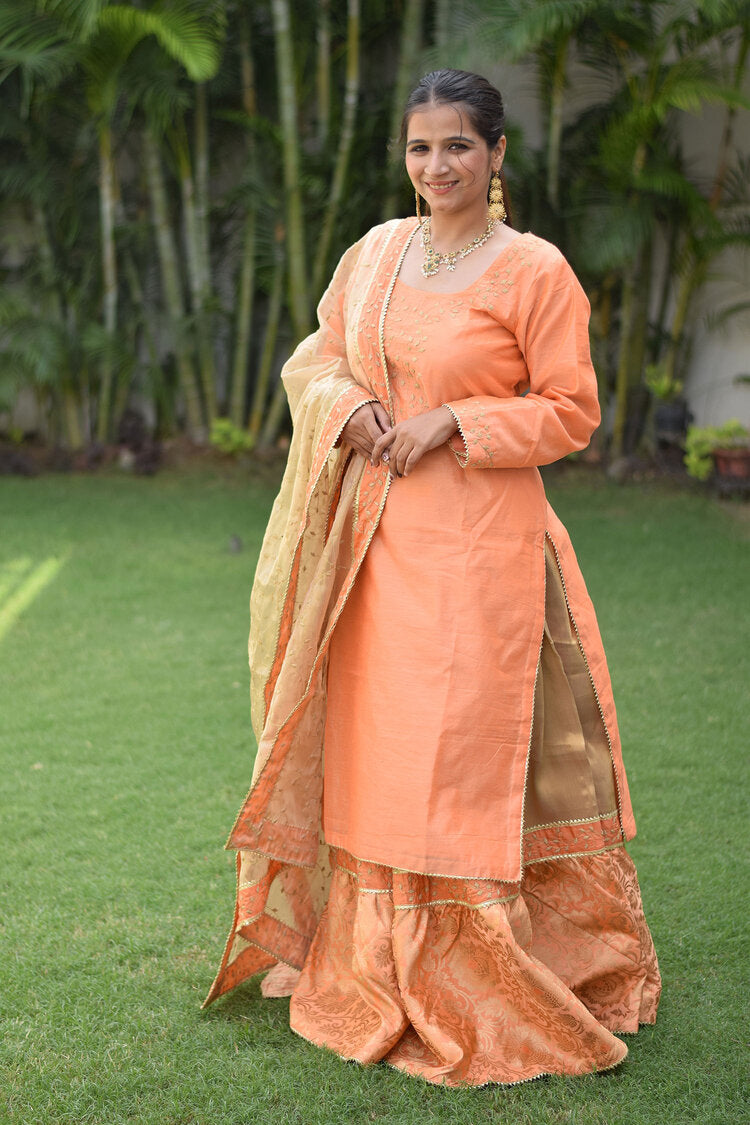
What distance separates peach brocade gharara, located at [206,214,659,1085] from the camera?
2.12m

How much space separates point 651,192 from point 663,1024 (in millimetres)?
5874

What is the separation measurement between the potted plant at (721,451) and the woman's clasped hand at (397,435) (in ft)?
17.5

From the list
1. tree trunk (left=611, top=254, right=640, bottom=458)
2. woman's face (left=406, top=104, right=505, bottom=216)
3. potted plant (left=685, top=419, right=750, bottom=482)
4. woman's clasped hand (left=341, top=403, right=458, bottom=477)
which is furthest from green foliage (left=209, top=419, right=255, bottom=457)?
woman's face (left=406, top=104, right=505, bottom=216)

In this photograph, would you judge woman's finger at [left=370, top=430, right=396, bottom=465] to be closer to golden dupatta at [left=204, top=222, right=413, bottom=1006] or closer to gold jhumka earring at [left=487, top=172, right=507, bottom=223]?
golden dupatta at [left=204, top=222, right=413, bottom=1006]

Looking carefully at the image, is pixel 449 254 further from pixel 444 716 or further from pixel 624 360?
pixel 624 360

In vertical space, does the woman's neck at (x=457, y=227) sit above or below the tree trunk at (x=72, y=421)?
above

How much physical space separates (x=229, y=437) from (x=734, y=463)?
3.26m

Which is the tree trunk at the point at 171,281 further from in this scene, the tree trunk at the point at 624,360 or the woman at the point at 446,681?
the woman at the point at 446,681

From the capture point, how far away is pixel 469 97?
80.4 inches

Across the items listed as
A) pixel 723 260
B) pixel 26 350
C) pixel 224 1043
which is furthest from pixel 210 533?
pixel 224 1043

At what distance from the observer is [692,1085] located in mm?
2182

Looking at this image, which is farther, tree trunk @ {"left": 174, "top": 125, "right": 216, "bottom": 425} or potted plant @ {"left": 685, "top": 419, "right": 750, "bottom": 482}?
tree trunk @ {"left": 174, "top": 125, "right": 216, "bottom": 425}

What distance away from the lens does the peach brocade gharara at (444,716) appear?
2.12m

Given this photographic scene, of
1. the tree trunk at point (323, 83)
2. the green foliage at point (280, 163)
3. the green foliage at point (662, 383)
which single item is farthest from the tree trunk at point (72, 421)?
the green foliage at point (662, 383)
